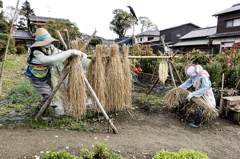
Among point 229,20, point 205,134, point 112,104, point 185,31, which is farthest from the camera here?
point 185,31

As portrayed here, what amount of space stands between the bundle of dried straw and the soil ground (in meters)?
0.47

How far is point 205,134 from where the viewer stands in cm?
322

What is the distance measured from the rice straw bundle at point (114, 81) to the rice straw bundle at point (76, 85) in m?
0.73

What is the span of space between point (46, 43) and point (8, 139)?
1.63 metres

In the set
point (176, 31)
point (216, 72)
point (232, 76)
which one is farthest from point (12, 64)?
point (176, 31)

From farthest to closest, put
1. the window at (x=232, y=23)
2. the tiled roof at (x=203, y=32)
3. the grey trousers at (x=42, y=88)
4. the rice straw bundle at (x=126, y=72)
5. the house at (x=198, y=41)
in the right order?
the tiled roof at (x=203, y=32), the house at (x=198, y=41), the window at (x=232, y=23), the rice straw bundle at (x=126, y=72), the grey trousers at (x=42, y=88)

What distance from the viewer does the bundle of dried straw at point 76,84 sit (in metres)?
2.84

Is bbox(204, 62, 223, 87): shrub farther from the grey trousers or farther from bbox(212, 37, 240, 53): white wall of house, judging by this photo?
bbox(212, 37, 240, 53): white wall of house

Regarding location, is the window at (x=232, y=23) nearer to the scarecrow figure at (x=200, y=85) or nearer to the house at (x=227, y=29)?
the house at (x=227, y=29)

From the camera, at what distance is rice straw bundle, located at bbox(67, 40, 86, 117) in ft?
9.31

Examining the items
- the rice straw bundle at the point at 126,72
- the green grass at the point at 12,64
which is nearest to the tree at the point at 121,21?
the green grass at the point at 12,64

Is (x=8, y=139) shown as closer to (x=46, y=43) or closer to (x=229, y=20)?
(x=46, y=43)

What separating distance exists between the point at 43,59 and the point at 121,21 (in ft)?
71.7

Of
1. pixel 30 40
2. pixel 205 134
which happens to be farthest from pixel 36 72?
pixel 30 40
